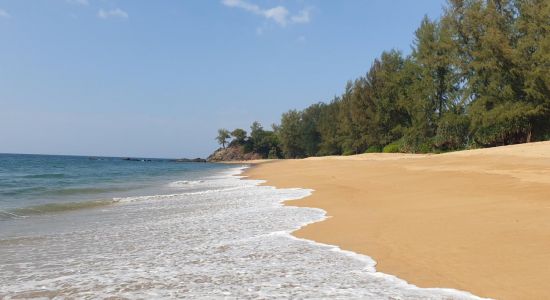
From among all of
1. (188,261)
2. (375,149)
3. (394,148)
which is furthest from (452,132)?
(188,261)

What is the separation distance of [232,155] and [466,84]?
4027 inches

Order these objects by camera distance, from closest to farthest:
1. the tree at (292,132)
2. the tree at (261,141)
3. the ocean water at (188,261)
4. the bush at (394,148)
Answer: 1. the ocean water at (188,261)
2. the bush at (394,148)
3. the tree at (292,132)
4. the tree at (261,141)

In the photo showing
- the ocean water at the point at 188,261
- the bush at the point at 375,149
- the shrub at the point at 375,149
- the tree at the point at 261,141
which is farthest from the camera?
the tree at the point at 261,141

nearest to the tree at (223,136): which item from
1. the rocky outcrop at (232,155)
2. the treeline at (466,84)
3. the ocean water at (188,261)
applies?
the rocky outcrop at (232,155)

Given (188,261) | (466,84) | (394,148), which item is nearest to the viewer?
(188,261)

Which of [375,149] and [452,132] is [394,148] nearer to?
[375,149]

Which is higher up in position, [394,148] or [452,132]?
[452,132]

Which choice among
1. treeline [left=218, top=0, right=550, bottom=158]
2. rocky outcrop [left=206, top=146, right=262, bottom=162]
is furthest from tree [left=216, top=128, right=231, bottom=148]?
treeline [left=218, top=0, right=550, bottom=158]

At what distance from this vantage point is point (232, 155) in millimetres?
139375

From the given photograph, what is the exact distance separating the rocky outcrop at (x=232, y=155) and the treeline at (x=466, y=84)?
2769 inches

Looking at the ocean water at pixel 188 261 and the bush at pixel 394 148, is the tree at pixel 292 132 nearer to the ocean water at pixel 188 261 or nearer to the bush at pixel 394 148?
the bush at pixel 394 148

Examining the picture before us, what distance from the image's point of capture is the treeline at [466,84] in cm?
3597

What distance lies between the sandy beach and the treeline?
25.0m

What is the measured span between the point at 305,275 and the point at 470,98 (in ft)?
139
